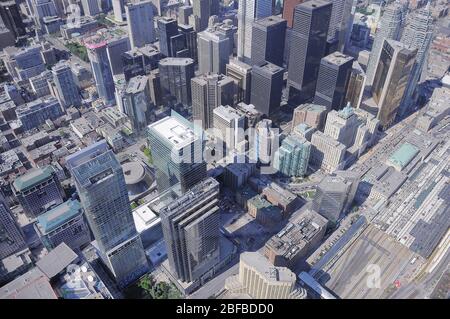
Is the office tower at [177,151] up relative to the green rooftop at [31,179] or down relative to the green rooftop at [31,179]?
up

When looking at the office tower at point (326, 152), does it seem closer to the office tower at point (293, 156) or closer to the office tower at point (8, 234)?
the office tower at point (293, 156)

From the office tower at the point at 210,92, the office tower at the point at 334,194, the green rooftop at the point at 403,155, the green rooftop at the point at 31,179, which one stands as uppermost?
the office tower at the point at 210,92

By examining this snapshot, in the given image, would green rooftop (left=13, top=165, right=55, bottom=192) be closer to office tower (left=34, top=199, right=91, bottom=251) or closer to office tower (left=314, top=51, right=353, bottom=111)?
office tower (left=34, top=199, right=91, bottom=251)

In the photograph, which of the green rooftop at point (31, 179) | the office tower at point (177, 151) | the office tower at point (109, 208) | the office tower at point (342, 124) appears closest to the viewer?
the office tower at point (109, 208)

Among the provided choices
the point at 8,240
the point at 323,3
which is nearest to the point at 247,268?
the point at 8,240

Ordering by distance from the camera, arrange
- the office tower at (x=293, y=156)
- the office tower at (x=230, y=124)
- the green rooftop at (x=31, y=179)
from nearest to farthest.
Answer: the green rooftop at (x=31, y=179), the office tower at (x=293, y=156), the office tower at (x=230, y=124)

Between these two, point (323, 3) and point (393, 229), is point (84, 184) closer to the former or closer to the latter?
point (393, 229)

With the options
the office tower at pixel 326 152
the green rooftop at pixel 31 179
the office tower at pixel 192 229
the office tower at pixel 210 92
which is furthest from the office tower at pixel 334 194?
the green rooftop at pixel 31 179
